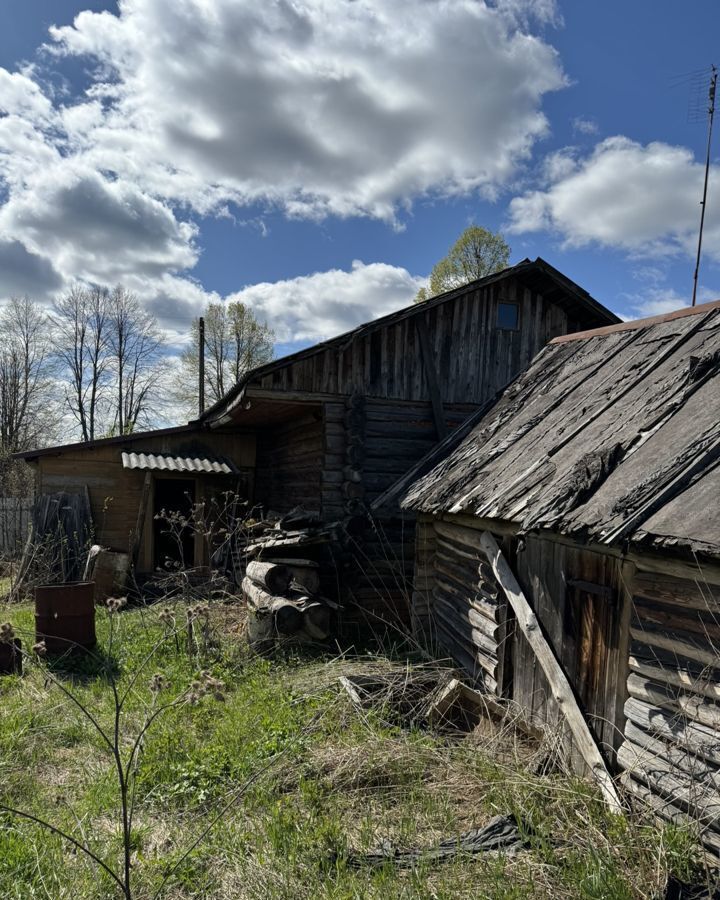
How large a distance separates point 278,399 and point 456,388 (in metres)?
3.10

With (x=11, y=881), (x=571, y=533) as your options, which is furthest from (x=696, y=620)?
(x=11, y=881)

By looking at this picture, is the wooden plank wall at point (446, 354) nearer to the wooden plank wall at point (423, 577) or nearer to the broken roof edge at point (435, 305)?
the broken roof edge at point (435, 305)

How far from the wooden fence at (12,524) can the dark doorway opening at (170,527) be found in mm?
3374

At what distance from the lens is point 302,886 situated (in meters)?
3.23

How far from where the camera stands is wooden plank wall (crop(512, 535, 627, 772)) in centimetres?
412

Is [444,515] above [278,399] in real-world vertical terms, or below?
below

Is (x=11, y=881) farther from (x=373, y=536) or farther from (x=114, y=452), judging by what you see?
(x=114, y=452)

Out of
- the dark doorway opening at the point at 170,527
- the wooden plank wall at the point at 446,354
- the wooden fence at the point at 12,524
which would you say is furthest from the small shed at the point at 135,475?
the wooden plank wall at the point at 446,354

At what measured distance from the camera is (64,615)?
758 cm

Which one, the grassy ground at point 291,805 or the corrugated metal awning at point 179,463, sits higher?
the corrugated metal awning at point 179,463

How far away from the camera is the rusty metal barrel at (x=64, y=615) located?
296 inches

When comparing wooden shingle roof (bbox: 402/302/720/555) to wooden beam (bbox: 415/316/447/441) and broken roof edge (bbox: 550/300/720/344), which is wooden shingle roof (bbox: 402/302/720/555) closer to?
broken roof edge (bbox: 550/300/720/344)

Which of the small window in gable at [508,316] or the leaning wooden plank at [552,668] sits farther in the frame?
the small window in gable at [508,316]

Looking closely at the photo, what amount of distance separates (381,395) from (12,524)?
1170cm
